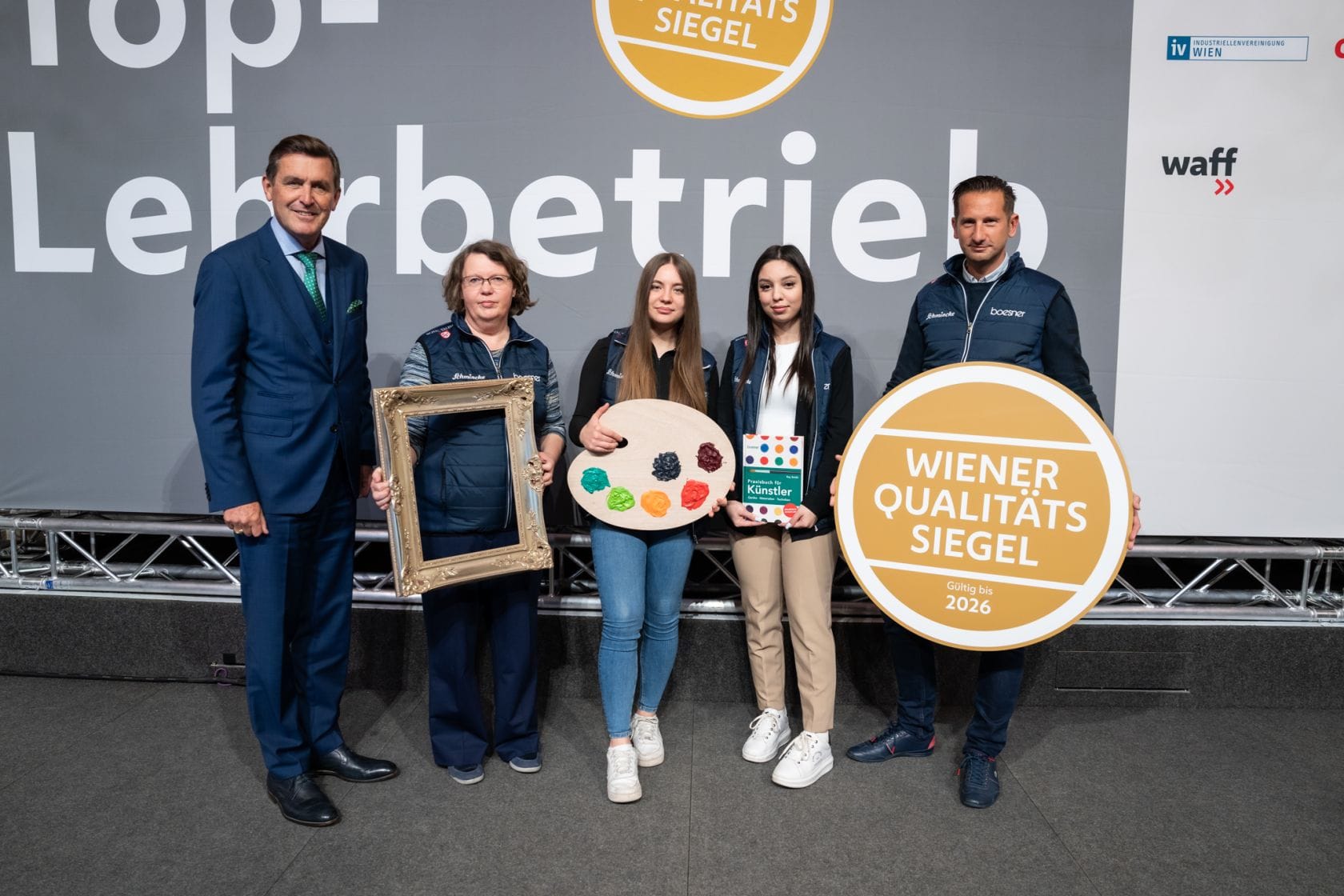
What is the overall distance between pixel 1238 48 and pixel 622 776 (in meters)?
3.18

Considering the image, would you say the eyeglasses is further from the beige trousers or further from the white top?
the beige trousers

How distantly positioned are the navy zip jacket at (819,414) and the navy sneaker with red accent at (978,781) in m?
0.76

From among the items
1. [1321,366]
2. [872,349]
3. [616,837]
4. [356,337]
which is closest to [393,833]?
[616,837]

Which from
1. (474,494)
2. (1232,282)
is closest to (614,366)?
(474,494)

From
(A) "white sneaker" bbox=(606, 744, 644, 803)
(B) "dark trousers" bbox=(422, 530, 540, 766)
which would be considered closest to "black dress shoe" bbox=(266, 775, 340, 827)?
(B) "dark trousers" bbox=(422, 530, 540, 766)

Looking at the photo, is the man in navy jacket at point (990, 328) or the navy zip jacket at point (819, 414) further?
the navy zip jacket at point (819, 414)

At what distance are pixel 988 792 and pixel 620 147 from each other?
240 centimetres

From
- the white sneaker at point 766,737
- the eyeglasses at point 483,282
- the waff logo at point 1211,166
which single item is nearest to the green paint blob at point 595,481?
the eyeglasses at point 483,282

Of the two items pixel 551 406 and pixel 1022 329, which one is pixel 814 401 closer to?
pixel 1022 329

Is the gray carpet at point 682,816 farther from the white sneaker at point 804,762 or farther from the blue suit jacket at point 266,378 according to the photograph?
the blue suit jacket at point 266,378

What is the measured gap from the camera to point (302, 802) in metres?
2.18

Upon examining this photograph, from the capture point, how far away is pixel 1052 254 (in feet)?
9.75

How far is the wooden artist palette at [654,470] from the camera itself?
2246 mm

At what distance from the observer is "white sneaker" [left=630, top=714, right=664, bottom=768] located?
247 cm
